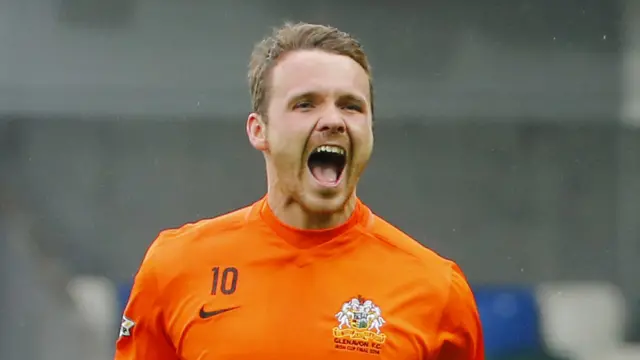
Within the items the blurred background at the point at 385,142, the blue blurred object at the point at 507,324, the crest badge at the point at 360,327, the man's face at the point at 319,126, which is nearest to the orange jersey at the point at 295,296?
the crest badge at the point at 360,327

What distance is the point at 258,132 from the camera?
218 centimetres

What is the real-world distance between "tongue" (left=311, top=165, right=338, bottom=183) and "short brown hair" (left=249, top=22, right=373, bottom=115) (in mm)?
154

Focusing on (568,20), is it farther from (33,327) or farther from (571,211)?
(33,327)

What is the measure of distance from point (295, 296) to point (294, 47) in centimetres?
47

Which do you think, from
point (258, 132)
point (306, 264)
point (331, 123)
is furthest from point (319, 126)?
point (306, 264)

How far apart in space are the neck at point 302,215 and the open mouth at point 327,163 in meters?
0.08

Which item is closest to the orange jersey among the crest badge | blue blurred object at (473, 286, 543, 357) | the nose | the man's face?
the crest badge

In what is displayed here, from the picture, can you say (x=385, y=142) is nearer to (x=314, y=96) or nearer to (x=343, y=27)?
(x=343, y=27)

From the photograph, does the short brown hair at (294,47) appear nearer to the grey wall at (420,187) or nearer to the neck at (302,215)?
the neck at (302,215)

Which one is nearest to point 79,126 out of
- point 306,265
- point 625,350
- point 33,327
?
point 33,327

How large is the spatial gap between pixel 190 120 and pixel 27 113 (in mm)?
680

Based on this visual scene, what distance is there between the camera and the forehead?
208 cm

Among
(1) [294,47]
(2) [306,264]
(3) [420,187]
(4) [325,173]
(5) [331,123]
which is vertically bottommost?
(3) [420,187]

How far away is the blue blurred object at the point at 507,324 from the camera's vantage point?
14.5 feet
